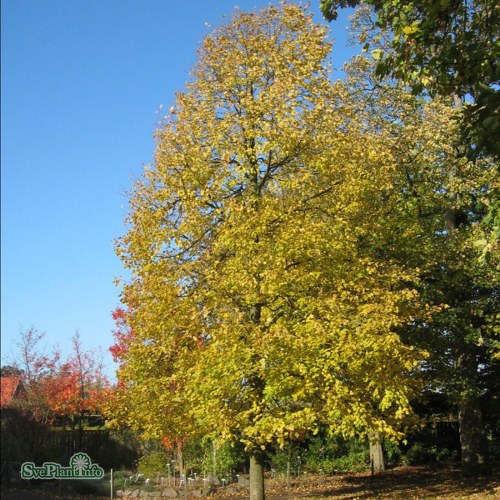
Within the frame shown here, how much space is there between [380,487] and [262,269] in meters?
10.2

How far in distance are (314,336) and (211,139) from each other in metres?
4.73

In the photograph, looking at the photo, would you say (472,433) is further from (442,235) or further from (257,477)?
(257,477)

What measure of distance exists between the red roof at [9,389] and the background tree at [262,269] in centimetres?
1289

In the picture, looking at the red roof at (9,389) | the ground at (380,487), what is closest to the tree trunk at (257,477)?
the ground at (380,487)

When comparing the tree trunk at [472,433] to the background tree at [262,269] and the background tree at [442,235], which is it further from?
the background tree at [262,269]

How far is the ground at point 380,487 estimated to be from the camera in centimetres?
1426

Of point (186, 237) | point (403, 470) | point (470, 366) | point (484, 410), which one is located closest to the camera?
point (186, 237)

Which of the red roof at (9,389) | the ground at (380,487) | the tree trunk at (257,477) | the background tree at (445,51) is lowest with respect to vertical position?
the ground at (380,487)

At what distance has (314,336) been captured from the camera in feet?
30.1

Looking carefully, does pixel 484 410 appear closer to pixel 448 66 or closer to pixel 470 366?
pixel 470 366

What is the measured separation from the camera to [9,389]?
24391mm

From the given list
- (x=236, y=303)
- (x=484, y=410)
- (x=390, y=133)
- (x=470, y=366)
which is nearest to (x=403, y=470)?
(x=484, y=410)

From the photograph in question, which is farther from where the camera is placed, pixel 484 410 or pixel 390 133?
pixel 484 410

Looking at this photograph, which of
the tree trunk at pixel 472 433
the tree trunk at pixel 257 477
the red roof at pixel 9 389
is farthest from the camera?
the red roof at pixel 9 389
